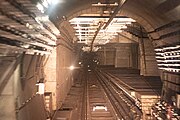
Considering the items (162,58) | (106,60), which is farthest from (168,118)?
(106,60)

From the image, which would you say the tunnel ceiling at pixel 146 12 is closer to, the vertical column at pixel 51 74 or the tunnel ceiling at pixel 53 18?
the tunnel ceiling at pixel 53 18

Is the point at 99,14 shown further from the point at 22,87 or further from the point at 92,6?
the point at 22,87

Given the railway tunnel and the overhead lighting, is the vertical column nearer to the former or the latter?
the railway tunnel

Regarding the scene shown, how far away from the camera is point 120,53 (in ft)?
109

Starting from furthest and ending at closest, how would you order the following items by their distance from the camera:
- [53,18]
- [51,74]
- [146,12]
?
[51,74] < [146,12] < [53,18]

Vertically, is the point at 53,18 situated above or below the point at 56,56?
above

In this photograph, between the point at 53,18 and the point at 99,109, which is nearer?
the point at 53,18

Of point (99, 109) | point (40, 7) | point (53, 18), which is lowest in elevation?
point (99, 109)

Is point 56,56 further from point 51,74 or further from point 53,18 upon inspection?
point 53,18

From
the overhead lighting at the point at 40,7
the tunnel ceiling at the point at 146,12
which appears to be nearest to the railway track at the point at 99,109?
the tunnel ceiling at the point at 146,12

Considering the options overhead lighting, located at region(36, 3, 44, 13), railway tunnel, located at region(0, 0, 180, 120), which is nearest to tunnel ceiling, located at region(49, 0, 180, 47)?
railway tunnel, located at region(0, 0, 180, 120)

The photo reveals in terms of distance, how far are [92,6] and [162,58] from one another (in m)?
3.45

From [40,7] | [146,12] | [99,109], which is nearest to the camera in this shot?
[40,7]

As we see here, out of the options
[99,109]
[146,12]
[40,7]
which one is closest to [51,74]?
[99,109]
